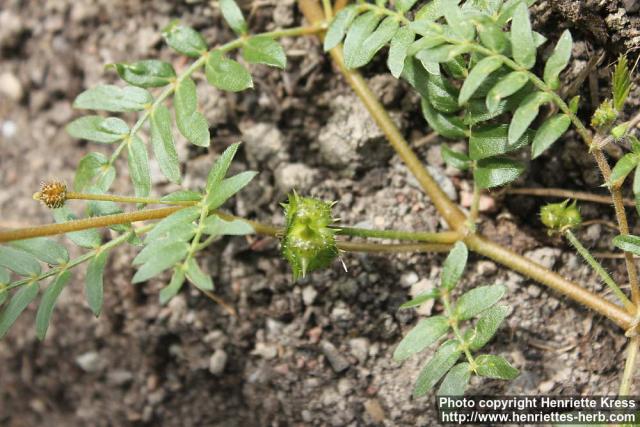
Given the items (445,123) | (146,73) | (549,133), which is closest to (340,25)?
(445,123)

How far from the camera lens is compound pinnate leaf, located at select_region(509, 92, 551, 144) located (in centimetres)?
198

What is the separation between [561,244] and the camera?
2674 millimetres

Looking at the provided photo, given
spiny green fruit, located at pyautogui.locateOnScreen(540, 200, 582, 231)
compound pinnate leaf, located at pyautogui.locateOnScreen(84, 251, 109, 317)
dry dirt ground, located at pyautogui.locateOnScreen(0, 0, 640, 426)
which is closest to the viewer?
compound pinnate leaf, located at pyautogui.locateOnScreen(84, 251, 109, 317)

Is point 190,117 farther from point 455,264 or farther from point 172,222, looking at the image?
point 455,264

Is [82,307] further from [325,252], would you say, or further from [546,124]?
[546,124]

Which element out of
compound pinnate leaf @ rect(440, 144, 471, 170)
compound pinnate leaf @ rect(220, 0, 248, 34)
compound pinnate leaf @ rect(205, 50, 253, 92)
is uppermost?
compound pinnate leaf @ rect(220, 0, 248, 34)

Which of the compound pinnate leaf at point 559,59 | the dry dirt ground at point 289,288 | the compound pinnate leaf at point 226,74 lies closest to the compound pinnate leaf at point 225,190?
the compound pinnate leaf at point 226,74

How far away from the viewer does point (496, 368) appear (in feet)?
6.97

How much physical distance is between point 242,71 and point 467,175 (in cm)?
110

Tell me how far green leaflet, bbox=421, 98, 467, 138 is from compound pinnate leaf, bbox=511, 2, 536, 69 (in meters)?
0.42

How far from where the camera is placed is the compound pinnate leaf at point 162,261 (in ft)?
6.05

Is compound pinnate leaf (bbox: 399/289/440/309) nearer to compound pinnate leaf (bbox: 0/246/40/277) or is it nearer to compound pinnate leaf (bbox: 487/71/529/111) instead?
compound pinnate leaf (bbox: 487/71/529/111)

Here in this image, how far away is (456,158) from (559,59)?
2.00ft

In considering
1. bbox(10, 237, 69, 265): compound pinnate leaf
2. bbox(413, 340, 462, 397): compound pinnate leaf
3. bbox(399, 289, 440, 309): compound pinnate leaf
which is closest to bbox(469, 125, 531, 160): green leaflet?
bbox(399, 289, 440, 309): compound pinnate leaf
